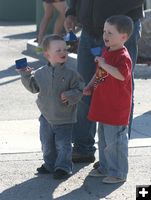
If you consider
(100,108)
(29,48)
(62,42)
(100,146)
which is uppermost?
(62,42)

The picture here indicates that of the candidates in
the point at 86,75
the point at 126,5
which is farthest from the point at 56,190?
the point at 126,5

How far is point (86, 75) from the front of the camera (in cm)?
579

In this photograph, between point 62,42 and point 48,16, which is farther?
point 48,16

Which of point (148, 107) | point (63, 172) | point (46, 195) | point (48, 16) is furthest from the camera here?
point (48, 16)

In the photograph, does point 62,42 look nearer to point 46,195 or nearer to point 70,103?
point 70,103

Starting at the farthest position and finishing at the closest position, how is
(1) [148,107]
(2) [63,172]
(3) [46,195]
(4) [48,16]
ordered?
(4) [48,16] → (1) [148,107] → (2) [63,172] → (3) [46,195]

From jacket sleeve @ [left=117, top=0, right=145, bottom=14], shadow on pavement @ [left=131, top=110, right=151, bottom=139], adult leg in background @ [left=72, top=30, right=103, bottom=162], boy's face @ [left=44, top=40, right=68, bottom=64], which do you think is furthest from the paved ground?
jacket sleeve @ [left=117, top=0, right=145, bottom=14]

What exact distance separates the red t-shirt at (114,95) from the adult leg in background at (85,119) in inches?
17.7

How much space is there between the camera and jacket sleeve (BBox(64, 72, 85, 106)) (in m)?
5.36

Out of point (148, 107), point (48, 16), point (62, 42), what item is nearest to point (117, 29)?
point (62, 42)

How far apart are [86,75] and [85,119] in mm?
373

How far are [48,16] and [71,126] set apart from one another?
22.3ft

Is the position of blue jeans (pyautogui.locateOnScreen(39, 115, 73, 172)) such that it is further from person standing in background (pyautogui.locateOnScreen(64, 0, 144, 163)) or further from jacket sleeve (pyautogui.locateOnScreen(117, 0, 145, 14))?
jacket sleeve (pyautogui.locateOnScreen(117, 0, 145, 14))

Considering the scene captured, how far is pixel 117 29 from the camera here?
5.19 meters
